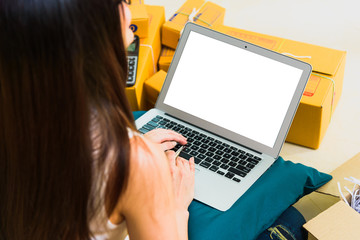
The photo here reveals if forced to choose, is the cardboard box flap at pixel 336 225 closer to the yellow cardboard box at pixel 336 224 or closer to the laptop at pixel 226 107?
the yellow cardboard box at pixel 336 224

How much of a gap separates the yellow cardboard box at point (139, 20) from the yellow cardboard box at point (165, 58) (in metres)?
0.11

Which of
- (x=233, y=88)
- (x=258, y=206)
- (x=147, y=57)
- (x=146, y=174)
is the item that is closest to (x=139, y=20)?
(x=147, y=57)

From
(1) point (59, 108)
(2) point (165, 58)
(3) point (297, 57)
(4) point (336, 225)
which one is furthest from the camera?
(2) point (165, 58)

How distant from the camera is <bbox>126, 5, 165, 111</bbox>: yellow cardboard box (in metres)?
1.25

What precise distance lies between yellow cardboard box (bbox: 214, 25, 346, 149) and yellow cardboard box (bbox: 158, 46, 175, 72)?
291 mm

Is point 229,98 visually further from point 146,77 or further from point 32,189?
point 32,189

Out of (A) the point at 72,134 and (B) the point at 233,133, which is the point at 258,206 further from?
(A) the point at 72,134

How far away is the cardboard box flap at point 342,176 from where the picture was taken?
3.14 ft

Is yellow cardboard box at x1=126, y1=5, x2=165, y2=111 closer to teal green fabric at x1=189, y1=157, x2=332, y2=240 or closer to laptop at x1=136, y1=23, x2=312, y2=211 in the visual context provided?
laptop at x1=136, y1=23, x2=312, y2=211

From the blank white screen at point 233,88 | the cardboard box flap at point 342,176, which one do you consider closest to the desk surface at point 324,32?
the cardboard box flap at point 342,176

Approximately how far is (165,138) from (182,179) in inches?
5.1

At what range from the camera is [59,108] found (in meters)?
0.53

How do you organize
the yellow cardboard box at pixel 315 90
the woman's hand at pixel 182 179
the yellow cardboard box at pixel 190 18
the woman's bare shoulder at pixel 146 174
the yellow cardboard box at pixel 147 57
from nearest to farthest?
the woman's bare shoulder at pixel 146 174 < the woman's hand at pixel 182 179 < the yellow cardboard box at pixel 315 90 < the yellow cardboard box at pixel 147 57 < the yellow cardboard box at pixel 190 18

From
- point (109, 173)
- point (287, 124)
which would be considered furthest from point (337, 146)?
point (109, 173)
